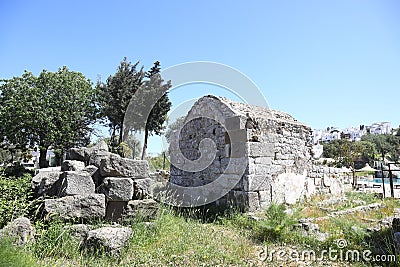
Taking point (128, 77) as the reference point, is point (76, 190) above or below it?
below

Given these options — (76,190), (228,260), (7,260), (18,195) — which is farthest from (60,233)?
(228,260)

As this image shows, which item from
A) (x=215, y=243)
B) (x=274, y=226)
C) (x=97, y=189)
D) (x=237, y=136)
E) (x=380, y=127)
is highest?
(x=380, y=127)

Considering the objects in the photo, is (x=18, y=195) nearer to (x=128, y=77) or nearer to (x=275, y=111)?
(x=275, y=111)

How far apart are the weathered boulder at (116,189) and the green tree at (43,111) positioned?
16.4 metres

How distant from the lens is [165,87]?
78.2ft

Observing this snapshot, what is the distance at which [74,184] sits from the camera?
4.78m

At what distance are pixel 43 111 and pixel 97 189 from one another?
17880mm

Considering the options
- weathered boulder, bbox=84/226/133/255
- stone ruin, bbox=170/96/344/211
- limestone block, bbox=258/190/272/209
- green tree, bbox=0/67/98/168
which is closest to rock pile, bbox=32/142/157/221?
weathered boulder, bbox=84/226/133/255

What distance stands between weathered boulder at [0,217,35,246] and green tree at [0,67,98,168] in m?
16.9

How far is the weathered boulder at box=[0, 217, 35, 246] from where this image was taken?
12.1ft

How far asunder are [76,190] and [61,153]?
17.4 m

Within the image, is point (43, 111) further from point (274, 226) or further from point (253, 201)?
point (274, 226)

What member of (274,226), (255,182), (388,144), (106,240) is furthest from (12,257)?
(388,144)

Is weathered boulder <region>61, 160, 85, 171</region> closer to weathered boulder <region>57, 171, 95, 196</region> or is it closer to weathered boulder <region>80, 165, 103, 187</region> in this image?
weathered boulder <region>80, 165, 103, 187</region>
